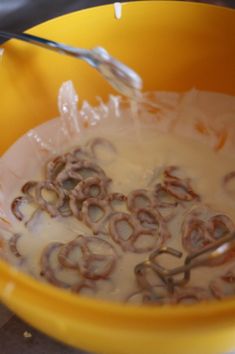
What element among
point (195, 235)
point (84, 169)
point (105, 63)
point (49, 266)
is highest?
point (105, 63)

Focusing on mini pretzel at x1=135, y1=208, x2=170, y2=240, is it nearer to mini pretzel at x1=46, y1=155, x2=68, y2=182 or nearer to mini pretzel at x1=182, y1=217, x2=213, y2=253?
mini pretzel at x1=182, y1=217, x2=213, y2=253

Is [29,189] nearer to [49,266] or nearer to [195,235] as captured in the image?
[49,266]

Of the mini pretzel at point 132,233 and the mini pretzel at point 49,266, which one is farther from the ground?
the mini pretzel at point 49,266

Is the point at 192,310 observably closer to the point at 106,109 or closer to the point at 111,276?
the point at 111,276

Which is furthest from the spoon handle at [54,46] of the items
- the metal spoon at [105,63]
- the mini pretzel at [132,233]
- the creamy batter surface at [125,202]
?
the mini pretzel at [132,233]

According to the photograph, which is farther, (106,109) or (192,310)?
(106,109)

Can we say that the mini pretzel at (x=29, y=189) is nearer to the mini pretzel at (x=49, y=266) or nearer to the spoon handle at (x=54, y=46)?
the mini pretzel at (x=49, y=266)

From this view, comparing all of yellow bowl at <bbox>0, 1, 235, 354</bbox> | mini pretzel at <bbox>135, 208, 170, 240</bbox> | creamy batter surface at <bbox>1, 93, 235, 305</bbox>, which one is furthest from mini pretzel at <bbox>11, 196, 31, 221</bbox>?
mini pretzel at <bbox>135, 208, 170, 240</bbox>

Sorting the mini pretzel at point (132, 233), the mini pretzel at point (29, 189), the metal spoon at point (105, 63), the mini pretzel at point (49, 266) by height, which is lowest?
the mini pretzel at point (132, 233)

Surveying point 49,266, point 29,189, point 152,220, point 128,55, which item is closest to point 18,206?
point 29,189

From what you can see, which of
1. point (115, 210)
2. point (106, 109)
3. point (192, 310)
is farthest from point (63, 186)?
point (192, 310)

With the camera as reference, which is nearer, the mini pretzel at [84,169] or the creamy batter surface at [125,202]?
the creamy batter surface at [125,202]
